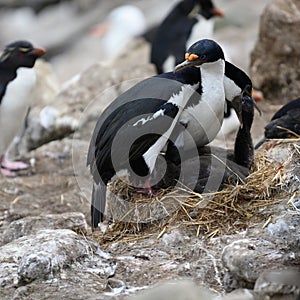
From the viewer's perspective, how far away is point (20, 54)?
964 cm

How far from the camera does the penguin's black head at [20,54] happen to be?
31.5 ft

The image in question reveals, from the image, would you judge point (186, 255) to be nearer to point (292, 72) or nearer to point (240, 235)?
point (240, 235)

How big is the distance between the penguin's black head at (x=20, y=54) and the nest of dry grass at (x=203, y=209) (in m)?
3.84

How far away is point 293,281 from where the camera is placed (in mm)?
4340

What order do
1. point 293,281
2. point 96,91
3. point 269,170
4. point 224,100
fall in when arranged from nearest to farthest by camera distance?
point 293,281
point 269,170
point 224,100
point 96,91

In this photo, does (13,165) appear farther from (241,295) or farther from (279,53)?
(241,295)

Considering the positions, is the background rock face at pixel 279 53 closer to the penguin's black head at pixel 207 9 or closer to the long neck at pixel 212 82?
the penguin's black head at pixel 207 9

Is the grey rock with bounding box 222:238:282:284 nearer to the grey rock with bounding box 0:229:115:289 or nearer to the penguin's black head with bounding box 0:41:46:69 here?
the grey rock with bounding box 0:229:115:289

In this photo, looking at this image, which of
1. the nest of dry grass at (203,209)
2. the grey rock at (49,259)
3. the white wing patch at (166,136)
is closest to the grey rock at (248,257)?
the nest of dry grass at (203,209)

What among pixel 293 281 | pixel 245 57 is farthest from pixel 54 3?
pixel 293 281

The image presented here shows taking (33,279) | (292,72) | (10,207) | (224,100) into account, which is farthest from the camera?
(292,72)

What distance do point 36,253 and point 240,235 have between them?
4.14 feet

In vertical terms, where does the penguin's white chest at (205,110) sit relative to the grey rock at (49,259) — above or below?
above

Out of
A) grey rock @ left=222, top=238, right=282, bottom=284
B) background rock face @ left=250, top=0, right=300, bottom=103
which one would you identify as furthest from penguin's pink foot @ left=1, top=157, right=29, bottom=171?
grey rock @ left=222, top=238, right=282, bottom=284
